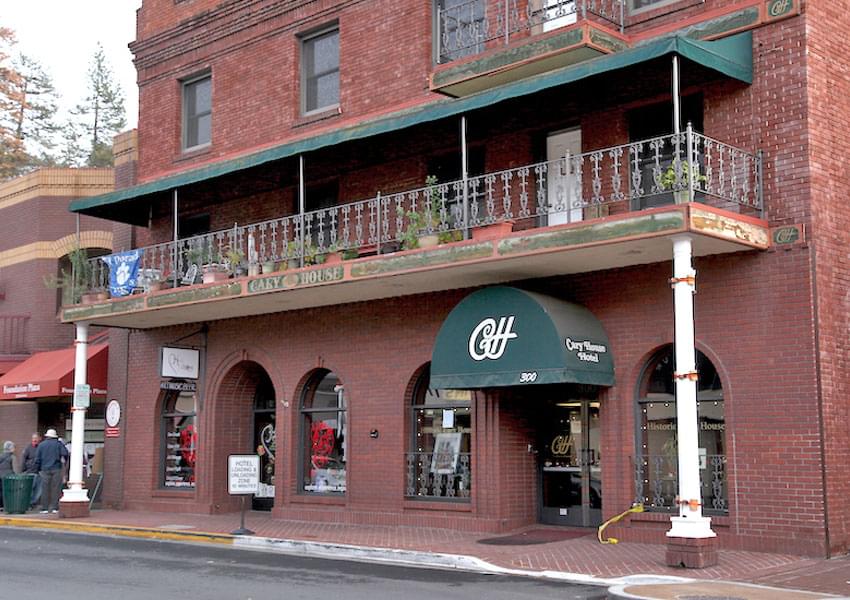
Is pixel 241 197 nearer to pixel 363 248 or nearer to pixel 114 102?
pixel 363 248

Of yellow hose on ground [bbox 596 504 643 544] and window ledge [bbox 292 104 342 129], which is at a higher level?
window ledge [bbox 292 104 342 129]

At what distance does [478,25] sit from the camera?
18.5m

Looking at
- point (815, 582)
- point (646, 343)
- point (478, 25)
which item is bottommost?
point (815, 582)

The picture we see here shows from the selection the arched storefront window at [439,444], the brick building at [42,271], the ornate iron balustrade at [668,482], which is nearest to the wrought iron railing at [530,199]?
the arched storefront window at [439,444]

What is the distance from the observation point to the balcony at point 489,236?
1423 cm

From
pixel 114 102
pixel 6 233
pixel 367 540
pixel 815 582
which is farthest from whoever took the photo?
pixel 114 102

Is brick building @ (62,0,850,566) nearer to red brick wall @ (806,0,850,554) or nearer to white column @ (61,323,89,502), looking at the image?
red brick wall @ (806,0,850,554)

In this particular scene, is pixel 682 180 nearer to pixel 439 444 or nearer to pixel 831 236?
pixel 831 236

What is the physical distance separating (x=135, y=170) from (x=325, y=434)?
8.35 metres

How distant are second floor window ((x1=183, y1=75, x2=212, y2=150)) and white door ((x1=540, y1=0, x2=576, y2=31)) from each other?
883cm

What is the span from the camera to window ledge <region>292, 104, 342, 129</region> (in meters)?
20.7

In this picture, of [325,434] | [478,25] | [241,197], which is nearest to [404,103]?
[478,25]

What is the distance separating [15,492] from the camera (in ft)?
73.6

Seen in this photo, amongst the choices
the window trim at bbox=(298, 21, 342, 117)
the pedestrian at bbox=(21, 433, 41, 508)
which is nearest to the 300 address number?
the window trim at bbox=(298, 21, 342, 117)
